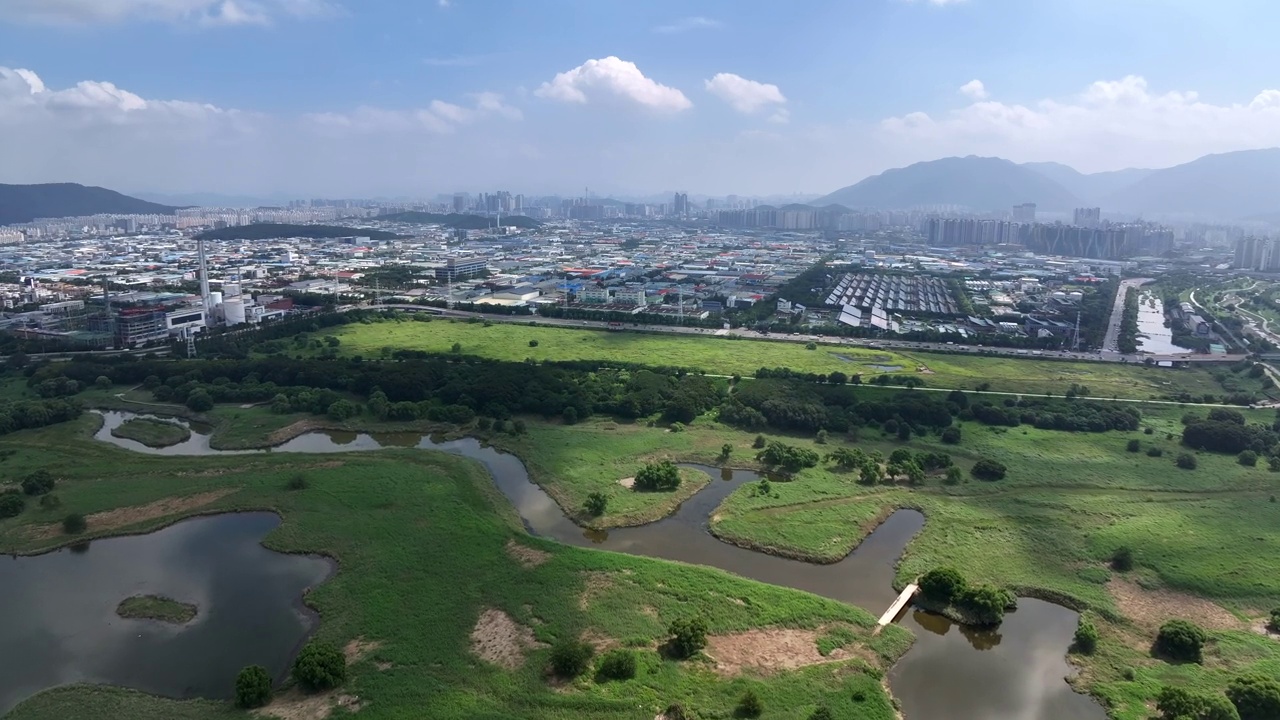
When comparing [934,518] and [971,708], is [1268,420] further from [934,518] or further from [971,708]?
[971,708]

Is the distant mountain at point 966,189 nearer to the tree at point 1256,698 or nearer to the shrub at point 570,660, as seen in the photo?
the tree at point 1256,698

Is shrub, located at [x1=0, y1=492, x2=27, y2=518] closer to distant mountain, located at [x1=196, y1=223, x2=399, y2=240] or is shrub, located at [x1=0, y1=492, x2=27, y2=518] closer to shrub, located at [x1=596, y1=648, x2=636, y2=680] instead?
shrub, located at [x1=596, y1=648, x2=636, y2=680]

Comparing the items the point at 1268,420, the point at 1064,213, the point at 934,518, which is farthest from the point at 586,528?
the point at 1064,213

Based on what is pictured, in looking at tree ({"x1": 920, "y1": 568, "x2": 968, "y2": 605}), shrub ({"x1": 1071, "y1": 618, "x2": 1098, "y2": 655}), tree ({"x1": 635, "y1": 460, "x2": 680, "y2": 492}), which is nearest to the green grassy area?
tree ({"x1": 920, "y1": 568, "x2": 968, "y2": 605})

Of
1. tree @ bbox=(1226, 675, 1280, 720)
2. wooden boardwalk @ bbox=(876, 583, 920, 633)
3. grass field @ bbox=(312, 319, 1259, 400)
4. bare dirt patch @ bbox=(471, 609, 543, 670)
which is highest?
grass field @ bbox=(312, 319, 1259, 400)

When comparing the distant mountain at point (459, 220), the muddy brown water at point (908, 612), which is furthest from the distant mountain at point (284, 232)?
the muddy brown water at point (908, 612)

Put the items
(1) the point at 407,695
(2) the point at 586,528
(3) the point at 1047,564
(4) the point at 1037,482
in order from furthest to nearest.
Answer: (4) the point at 1037,482, (2) the point at 586,528, (3) the point at 1047,564, (1) the point at 407,695
